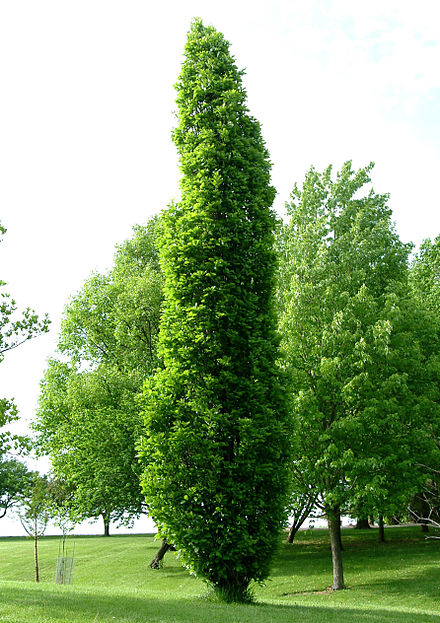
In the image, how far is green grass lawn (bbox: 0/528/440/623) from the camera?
10023 millimetres

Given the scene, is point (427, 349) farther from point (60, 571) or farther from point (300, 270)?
point (60, 571)

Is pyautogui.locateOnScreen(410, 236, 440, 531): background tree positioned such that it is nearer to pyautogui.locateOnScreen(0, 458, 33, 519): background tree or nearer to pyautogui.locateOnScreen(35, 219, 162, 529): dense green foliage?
pyautogui.locateOnScreen(35, 219, 162, 529): dense green foliage

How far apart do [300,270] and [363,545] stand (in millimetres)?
16359

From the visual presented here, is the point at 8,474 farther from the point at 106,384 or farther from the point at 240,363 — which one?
the point at 240,363

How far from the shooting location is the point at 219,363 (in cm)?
1374

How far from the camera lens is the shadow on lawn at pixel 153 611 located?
9.32m

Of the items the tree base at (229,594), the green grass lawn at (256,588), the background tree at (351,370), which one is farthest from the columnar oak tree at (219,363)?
the background tree at (351,370)

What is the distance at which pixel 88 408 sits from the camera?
2583 centimetres

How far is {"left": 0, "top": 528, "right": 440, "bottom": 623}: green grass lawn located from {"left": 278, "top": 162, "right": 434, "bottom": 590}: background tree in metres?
2.34

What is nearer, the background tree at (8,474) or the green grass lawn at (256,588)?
the green grass lawn at (256,588)

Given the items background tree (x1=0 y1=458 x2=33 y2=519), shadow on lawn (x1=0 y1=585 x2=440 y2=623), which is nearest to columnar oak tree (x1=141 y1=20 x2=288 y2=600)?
shadow on lawn (x1=0 y1=585 x2=440 y2=623)

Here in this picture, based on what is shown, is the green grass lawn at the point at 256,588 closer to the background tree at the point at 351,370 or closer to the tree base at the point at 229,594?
the tree base at the point at 229,594

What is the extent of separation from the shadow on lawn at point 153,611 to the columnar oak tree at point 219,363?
130cm

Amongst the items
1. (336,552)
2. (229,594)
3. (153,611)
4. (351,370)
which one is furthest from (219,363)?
(336,552)
